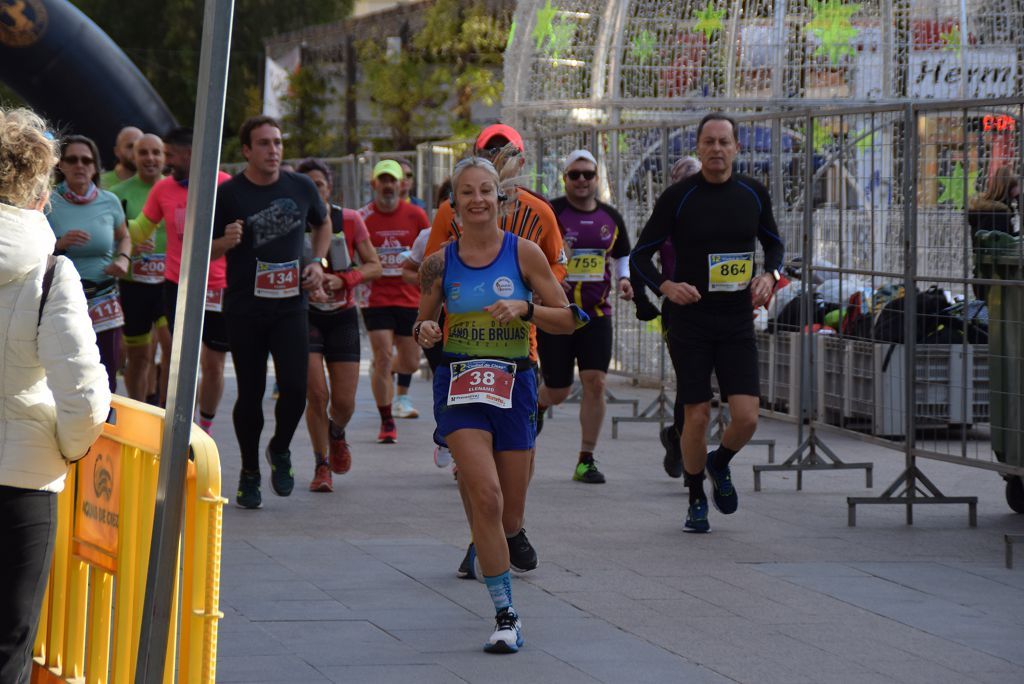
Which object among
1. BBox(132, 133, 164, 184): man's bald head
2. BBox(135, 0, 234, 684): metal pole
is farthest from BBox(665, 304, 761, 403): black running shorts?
BBox(132, 133, 164, 184): man's bald head

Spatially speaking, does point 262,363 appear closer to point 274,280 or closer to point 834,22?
point 274,280

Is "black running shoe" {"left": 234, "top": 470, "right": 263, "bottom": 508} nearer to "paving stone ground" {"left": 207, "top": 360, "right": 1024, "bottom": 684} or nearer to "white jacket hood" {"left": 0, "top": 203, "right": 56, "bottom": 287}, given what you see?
"paving stone ground" {"left": 207, "top": 360, "right": 1024, "bottom": 684}

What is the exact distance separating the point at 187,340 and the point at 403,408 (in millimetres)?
10117

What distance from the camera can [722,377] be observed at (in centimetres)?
819

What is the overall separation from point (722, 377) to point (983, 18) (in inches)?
316

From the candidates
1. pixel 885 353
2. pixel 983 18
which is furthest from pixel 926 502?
pixel 983 18

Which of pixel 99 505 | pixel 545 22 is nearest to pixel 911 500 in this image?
pixel 99 505

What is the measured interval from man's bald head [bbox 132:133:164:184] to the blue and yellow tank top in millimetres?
5927

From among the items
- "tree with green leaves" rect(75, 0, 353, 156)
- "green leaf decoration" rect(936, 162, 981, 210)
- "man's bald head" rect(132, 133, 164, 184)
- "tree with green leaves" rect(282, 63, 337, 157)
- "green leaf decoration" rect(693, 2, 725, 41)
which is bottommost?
"green leaf decoration" rect(936, 162, 981, 210)

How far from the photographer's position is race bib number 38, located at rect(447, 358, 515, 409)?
6074 mm

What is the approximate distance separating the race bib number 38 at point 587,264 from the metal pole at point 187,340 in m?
6.78

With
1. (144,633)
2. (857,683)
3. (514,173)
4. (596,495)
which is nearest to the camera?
(144,633)

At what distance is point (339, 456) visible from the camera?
390 inches

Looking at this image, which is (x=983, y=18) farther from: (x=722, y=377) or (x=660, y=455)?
(x=722, y=377)
